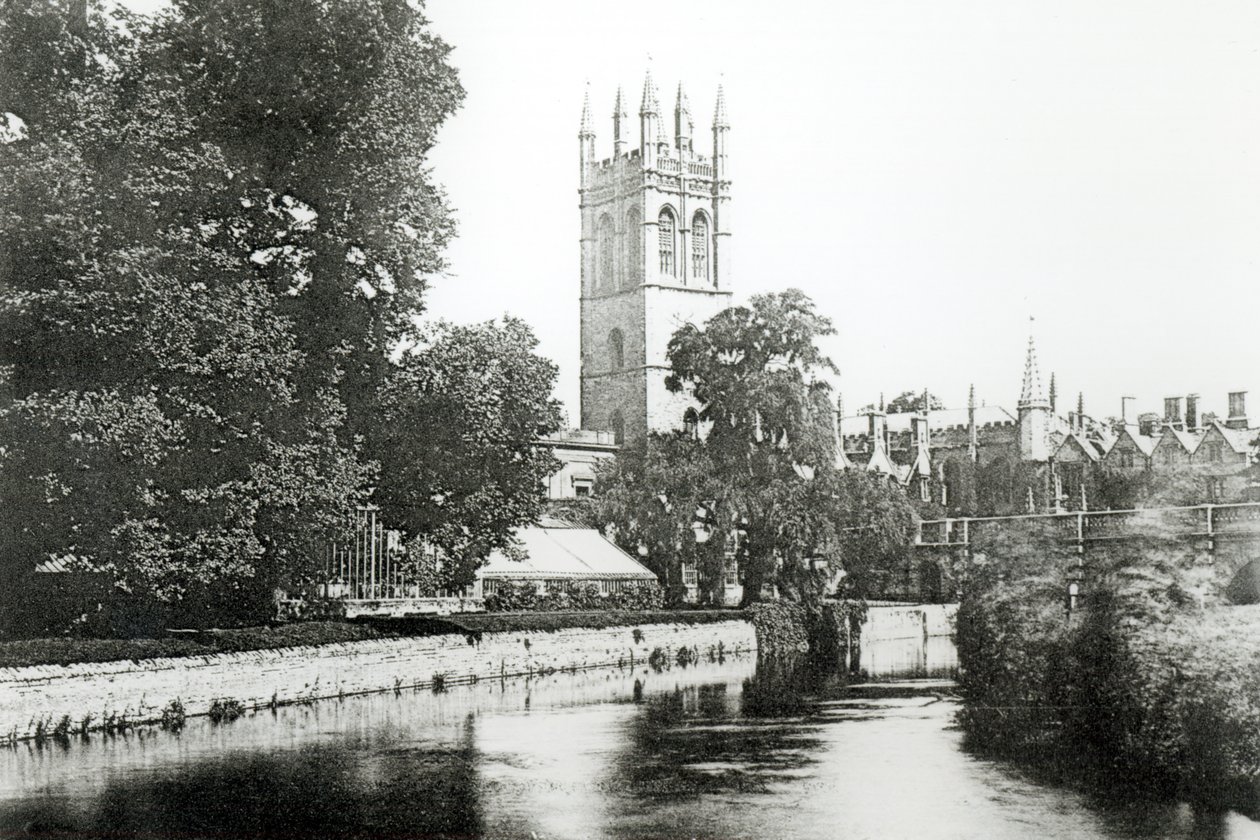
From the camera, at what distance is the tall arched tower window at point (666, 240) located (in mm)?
77688

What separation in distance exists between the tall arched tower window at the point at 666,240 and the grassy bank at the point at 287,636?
4043cm

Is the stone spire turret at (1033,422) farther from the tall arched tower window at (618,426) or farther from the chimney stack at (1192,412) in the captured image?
the tall arched tower window at (618,426)

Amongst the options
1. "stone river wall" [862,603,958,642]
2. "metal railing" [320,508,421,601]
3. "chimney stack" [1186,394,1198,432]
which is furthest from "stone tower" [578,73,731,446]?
"metal railing" [320,508,421,601]

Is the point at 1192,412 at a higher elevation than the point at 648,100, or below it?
below

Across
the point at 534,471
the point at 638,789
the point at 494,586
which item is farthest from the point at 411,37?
the point at 494,586

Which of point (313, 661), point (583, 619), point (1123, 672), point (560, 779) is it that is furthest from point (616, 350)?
point (560, 779)

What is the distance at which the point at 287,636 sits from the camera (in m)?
26.6

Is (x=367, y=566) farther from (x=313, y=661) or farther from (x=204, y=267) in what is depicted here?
(x=204, y=267)

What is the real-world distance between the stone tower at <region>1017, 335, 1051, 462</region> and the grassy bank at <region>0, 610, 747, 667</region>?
146 ft

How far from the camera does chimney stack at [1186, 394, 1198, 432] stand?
73750 millimetres

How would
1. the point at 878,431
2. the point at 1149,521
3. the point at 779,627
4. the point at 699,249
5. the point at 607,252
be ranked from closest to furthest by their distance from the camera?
1. the point at 1149,521
2. the point at 779,627
3. the point at 699,249
4. the point at 607,252
5. the point at 878,431

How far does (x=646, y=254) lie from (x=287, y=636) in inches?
2055

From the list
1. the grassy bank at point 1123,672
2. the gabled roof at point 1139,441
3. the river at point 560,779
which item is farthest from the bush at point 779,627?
the gabled roof at point 1139,441

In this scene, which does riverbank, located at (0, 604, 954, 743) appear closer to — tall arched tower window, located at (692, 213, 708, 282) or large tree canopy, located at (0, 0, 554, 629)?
large tree canopy, located at (0, 0, 554, 629)
